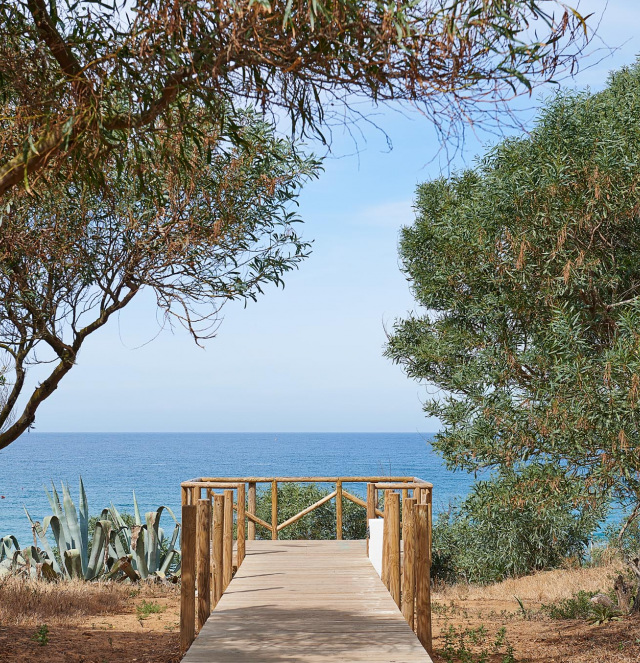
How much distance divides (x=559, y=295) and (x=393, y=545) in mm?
4389

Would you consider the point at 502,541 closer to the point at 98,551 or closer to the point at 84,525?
the point at 98,551

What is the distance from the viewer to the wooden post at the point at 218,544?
763cm

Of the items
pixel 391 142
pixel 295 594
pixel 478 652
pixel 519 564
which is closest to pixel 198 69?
pixel 391 142

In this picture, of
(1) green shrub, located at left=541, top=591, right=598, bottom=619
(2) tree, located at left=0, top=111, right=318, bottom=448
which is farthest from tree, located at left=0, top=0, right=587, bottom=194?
(1) green shrub, located at left=541, top=591, right=598, bottom=619

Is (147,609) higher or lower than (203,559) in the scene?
lower

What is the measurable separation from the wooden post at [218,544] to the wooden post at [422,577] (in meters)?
2.12

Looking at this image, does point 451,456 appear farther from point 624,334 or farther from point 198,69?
point 198,69

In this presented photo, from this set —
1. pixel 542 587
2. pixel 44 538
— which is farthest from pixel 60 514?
pixel 542 587

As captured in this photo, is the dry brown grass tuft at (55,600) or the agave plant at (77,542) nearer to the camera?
the dry brown grass tuft at (55,600)

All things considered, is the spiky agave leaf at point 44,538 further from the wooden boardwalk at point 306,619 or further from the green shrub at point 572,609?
the green shrub at point 572,609

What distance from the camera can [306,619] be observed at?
6.55 m

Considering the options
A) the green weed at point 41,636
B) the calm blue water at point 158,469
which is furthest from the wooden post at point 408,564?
the calm blue water at point 158,469

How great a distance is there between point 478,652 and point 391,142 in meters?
6.45

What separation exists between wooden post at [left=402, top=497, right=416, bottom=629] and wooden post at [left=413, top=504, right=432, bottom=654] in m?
0.06
